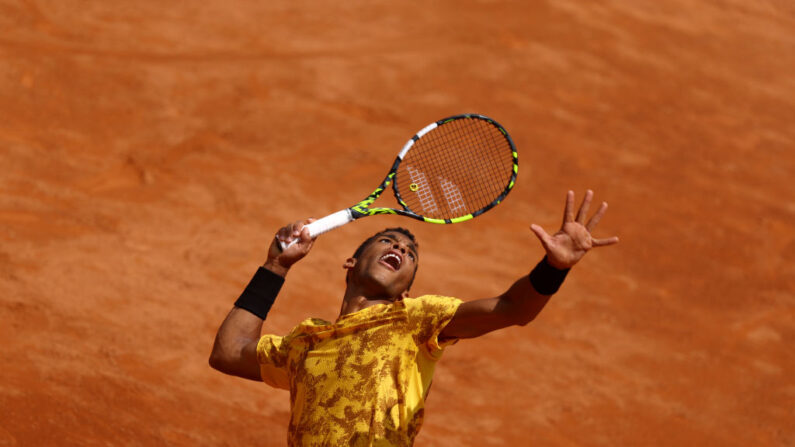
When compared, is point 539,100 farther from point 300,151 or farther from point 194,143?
point 194,143

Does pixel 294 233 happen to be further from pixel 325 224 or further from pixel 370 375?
pixel 370 375

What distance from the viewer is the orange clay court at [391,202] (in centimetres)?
654

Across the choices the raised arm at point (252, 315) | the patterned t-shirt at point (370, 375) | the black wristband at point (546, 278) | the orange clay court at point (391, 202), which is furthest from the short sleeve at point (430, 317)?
the orange clay court at point (391, 202)

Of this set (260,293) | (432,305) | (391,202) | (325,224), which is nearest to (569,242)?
(432,305)

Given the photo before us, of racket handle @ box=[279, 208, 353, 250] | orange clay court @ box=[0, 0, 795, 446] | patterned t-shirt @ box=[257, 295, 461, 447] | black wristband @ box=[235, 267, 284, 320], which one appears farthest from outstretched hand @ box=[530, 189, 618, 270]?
orange clay court @ box=[0, 0, 795, 446]

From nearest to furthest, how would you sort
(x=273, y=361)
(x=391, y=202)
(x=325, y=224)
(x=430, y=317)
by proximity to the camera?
(x=430, y=317) < (x=273, y=361) < (x=325, y=224) < (x=391, y=202)

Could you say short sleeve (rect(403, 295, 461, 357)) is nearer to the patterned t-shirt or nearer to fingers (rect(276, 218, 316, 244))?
the patterned t-shirt

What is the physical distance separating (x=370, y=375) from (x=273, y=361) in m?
0.55

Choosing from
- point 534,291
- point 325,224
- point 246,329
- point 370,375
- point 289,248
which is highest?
point 325,224

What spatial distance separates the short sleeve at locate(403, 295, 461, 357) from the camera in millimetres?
3500

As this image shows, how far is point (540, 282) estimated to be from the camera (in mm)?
3299

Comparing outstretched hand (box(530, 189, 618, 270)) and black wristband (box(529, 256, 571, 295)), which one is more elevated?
outstretched hand (box(530, 189, 618, 270))

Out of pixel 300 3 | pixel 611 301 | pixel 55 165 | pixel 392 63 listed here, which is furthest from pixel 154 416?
pixel 300 3

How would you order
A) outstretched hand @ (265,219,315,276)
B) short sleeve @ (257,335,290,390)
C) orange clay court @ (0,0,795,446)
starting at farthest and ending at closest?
orange clay court @ (0,0,795,446), outstretched hand @ (265,219,315,276), short sleeve @ (257,335,290,390)
